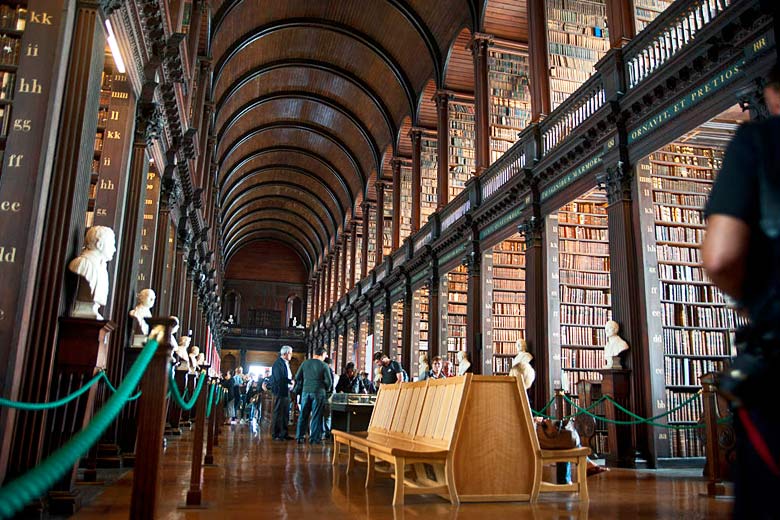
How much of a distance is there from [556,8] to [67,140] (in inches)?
314

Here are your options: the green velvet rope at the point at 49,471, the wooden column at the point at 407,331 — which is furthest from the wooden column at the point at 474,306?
the green velvet rope at the point at 49,471

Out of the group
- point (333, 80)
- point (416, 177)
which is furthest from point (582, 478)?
point (333, 80)

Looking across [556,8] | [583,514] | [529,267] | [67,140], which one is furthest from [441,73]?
[583,514]

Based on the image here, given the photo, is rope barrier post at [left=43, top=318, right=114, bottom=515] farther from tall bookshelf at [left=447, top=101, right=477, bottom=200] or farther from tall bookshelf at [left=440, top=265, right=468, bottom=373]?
tall bookshelf at [left=447, top=101, right=477, bottom=200]

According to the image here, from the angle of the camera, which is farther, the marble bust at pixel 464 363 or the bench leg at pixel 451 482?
the marble bust at pixel 464 363

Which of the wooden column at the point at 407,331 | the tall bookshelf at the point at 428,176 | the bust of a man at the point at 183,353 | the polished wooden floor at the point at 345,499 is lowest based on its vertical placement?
the polished wooden floor at the point at 345,499

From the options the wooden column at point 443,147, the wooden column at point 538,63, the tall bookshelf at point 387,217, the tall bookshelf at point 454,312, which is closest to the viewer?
the wooden column at point 538,63

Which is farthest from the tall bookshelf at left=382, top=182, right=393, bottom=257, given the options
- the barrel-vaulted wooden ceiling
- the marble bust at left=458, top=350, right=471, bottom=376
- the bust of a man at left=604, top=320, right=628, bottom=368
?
the bust of a man at left=604, top=320, right=628, bottom=368

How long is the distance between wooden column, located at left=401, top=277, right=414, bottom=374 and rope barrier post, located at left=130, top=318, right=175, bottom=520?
11573 millimetres

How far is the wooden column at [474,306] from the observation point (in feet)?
35.0

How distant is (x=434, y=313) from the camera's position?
43.0 feet

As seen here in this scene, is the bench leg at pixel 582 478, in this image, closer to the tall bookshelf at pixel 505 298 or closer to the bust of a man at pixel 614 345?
the bust of a man at pixel 614 345

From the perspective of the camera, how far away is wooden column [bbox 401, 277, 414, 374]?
1413cm

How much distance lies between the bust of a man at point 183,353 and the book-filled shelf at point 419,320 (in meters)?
6.65
